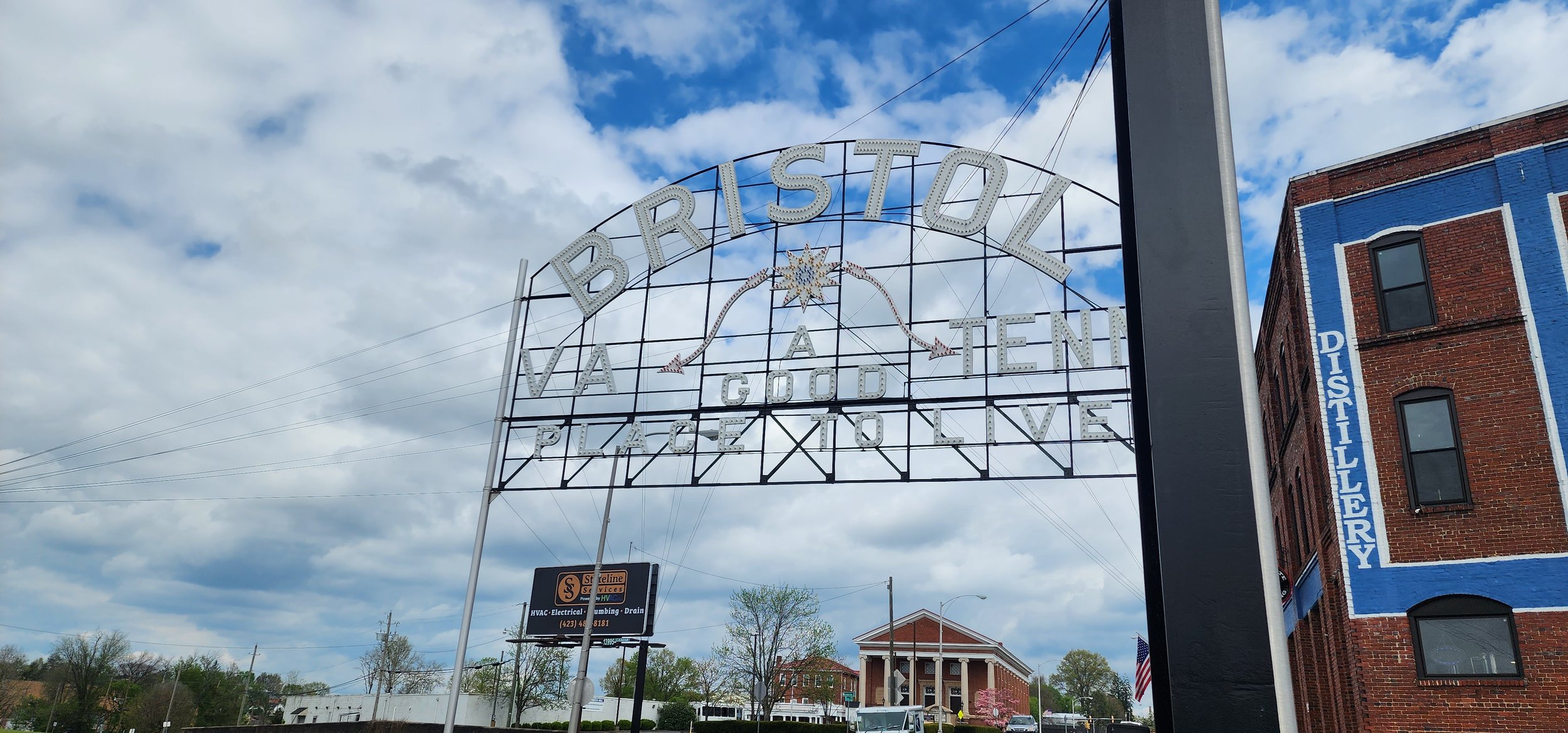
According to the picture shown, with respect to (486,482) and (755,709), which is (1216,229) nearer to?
(486,482)

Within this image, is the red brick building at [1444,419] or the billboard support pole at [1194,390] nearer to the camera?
the billboard support pole at [1194,390]

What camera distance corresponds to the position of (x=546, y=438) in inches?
969

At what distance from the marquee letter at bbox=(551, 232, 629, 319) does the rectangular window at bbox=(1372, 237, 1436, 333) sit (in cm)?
1669

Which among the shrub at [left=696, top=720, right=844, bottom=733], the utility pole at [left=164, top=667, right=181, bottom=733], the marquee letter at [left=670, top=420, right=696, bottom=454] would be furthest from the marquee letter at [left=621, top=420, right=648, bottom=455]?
the utility pole at [left=164, top=667, right=181, bottom=733]

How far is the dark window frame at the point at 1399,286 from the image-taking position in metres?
17.6

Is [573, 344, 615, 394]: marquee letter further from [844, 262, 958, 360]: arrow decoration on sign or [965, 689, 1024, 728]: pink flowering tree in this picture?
[965, 689, 1024, 728]: pink flowering tree

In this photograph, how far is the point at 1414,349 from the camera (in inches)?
690

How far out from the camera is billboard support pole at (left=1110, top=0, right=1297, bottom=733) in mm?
3990

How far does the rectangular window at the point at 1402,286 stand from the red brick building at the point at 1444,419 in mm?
29

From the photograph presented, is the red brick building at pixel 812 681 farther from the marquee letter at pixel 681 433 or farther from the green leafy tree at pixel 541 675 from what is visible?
the marquee letter at pixel 681 433

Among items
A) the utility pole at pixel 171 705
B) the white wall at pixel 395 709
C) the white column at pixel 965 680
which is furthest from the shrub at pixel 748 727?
the utility pole at pixel 171 705

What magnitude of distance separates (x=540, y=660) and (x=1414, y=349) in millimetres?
64645

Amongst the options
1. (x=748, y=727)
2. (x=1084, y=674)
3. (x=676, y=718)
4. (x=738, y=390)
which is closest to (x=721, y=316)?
(x=738, y=390)

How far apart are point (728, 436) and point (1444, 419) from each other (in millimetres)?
13690
